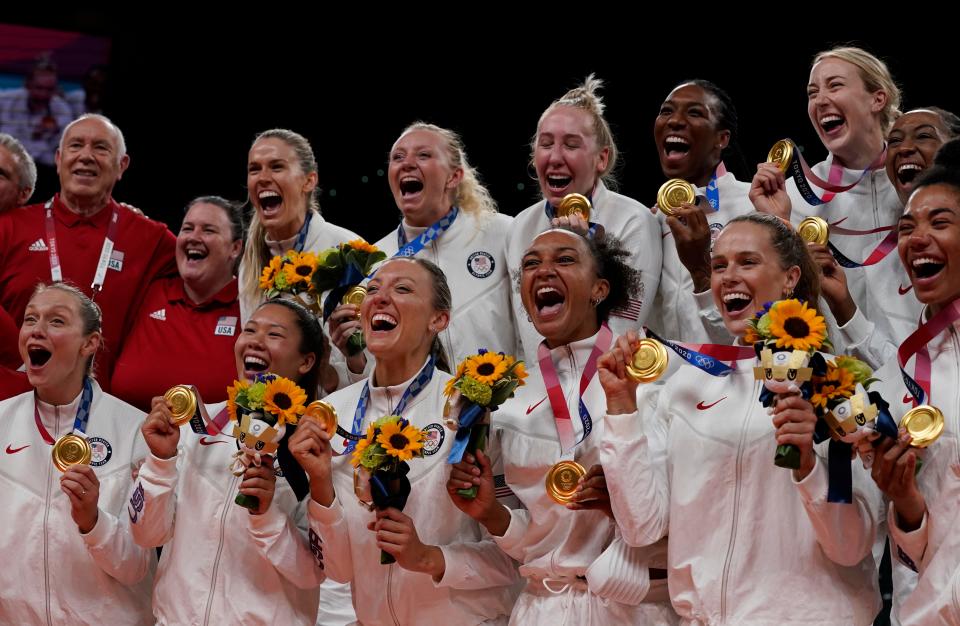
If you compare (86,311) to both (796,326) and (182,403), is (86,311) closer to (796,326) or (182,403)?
(182,403)

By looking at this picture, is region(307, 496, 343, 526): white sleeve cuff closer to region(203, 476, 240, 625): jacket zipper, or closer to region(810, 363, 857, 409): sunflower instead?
region(203, 476, 240, 625): jacket zipper

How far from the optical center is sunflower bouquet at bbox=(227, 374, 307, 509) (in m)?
4.55

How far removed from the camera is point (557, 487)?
169 inches

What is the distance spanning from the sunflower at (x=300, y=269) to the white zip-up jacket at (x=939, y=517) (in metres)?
2.52

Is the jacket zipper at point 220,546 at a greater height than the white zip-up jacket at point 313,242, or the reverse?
the white zip-up jacket at point 313,242

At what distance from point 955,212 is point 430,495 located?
2.02 m

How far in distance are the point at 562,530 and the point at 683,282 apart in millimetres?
1376

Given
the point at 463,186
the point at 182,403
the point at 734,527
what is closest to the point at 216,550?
the point at 182,403

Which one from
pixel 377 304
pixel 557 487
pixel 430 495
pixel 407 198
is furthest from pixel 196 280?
pixel 557 487

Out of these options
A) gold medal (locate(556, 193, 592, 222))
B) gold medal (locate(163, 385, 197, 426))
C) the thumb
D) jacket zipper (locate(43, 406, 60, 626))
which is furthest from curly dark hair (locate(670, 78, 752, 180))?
jacket zipper (locate(43, 406, 60, 626))

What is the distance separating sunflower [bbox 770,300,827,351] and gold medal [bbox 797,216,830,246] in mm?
1096

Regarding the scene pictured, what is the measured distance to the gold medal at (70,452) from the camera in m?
5.02

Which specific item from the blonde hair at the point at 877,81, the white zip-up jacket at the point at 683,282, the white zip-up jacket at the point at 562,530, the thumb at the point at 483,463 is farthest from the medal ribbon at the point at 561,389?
the blonde hair at the point at 877,81

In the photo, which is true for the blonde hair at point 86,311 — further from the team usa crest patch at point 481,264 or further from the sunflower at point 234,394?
the team usa crest patch at point 481,264
